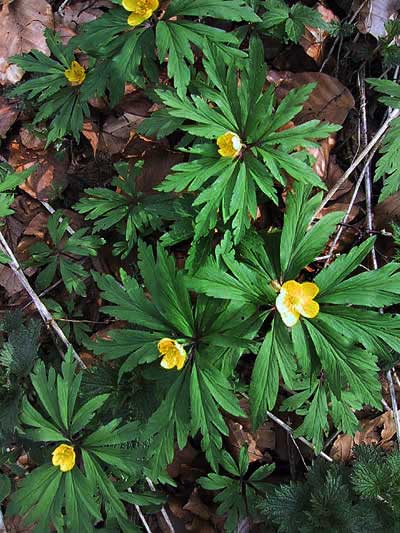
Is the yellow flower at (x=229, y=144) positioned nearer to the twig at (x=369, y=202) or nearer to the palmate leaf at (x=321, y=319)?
the palmate leaf at (x=321, y=319)

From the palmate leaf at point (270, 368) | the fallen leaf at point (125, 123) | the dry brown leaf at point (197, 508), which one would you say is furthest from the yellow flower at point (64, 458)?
the fallen leaf at point (125, 123)

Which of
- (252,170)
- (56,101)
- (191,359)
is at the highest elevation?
(252,170)

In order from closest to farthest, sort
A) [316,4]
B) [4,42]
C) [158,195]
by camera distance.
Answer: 1. [158,195]
2. [316,4]
3. [4,42]

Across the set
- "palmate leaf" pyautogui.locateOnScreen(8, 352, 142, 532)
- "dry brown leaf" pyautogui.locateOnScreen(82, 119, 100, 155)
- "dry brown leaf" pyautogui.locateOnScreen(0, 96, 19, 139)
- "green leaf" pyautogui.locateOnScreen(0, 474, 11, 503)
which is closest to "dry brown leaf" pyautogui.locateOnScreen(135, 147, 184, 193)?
"dry brown leaf" pyautogui.locateOnScreen(82, 119, 100, 155)

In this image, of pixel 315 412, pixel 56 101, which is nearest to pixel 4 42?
pixel 56 101

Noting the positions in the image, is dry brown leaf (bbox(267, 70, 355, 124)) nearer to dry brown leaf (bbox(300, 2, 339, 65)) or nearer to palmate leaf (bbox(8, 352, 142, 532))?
dry brown leaf (bbox(300, 2, 339, 65))

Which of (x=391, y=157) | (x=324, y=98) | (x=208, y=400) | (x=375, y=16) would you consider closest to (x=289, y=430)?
→ (x=208, y=400)

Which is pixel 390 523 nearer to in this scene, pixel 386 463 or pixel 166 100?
pixel 386 463
